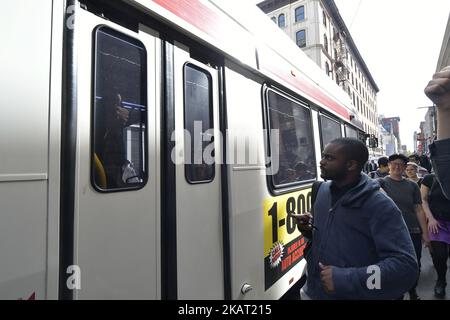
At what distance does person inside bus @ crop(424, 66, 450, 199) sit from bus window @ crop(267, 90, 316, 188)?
1776mm

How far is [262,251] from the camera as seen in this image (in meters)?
2.68

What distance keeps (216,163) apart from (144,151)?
63cm

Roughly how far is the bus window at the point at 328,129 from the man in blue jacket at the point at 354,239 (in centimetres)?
271

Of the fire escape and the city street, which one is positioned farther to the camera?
the fire escape

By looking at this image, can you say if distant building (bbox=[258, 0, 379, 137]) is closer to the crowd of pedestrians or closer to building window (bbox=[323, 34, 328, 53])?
building window (bbox=[323, 34, 328, 53])

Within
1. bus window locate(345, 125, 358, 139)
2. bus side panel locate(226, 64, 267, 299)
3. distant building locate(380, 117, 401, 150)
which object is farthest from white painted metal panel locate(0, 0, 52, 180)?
distant building locate(380, 117, 401, 150)

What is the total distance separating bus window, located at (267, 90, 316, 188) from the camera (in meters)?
3.11

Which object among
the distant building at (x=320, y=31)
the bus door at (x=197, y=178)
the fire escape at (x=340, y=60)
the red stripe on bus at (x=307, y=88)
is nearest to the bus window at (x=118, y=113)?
the bus door at (x=197, y=178)

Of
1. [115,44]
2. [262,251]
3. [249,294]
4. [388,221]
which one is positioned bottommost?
[249,294]

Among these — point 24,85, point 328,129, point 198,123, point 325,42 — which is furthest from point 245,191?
point 325,42

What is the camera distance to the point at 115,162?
1661 millimetres

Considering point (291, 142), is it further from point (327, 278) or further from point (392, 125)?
point (392, 125)
